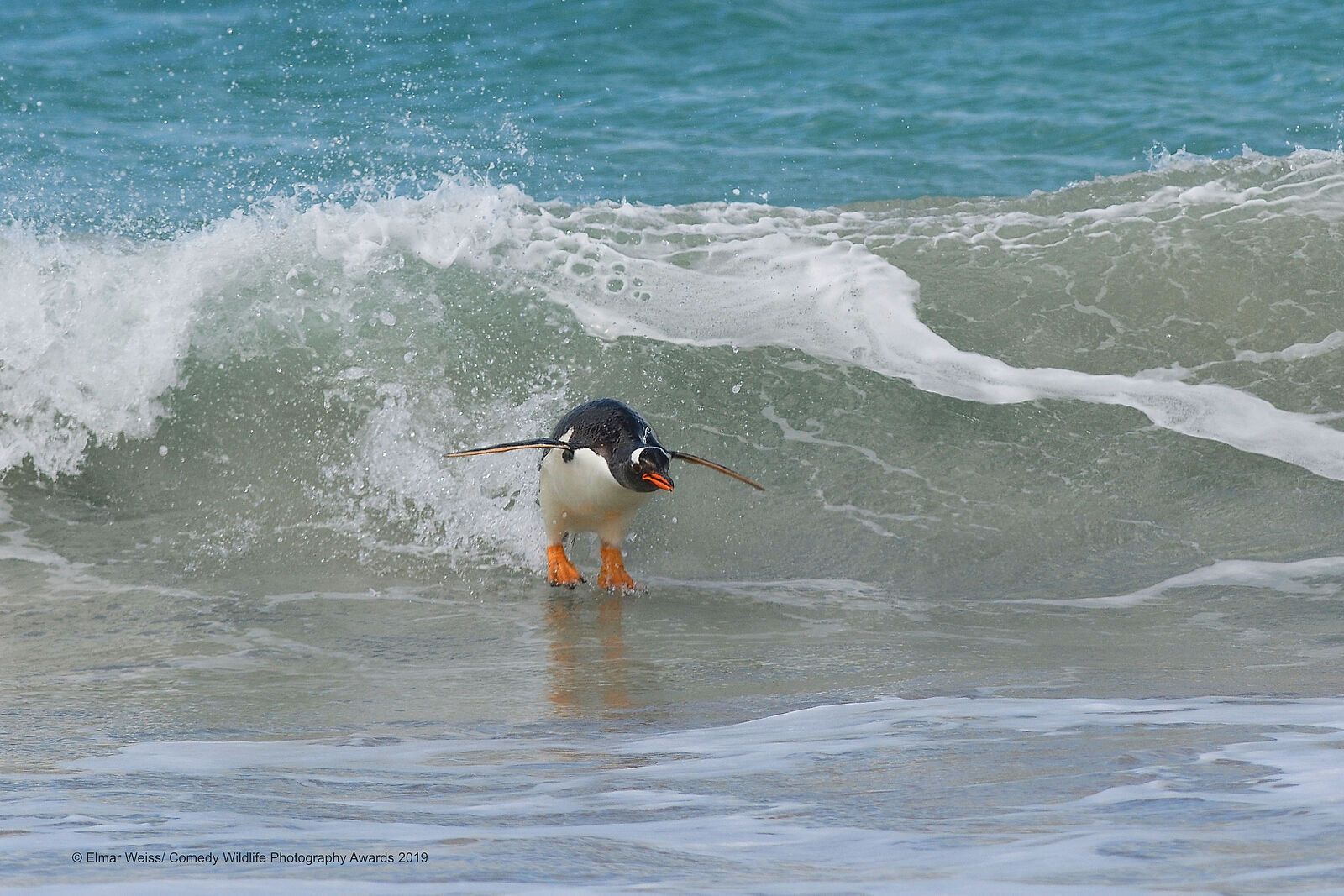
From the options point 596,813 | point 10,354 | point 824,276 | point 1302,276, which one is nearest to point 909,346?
point 824,276

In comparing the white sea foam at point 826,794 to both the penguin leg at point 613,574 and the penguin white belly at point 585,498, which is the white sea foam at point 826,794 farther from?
the penguin leg at point 613,574

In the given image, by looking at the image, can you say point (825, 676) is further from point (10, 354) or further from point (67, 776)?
point (10, 354)

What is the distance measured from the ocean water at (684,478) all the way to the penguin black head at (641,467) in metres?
0.53

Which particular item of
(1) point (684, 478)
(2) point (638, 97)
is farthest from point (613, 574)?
(2) point (638, 97)

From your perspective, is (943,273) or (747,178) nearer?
(943,273)

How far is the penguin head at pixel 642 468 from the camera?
18.3 feet

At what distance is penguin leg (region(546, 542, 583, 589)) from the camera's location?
6094 millimetres

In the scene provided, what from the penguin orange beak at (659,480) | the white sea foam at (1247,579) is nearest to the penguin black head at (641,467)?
the penguin orange beak at (659,480)

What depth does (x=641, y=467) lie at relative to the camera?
5.58 metres

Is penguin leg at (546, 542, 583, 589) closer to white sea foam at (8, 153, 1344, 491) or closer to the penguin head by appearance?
the penguin head

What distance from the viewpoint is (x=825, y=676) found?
15.1 ft

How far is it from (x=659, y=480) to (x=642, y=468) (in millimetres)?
89

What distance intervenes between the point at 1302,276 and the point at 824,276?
2875 mm

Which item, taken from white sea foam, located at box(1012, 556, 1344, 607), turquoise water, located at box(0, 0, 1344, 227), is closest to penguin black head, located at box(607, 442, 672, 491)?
white sea foam, located at box(1012, 556, 1344, 607)
